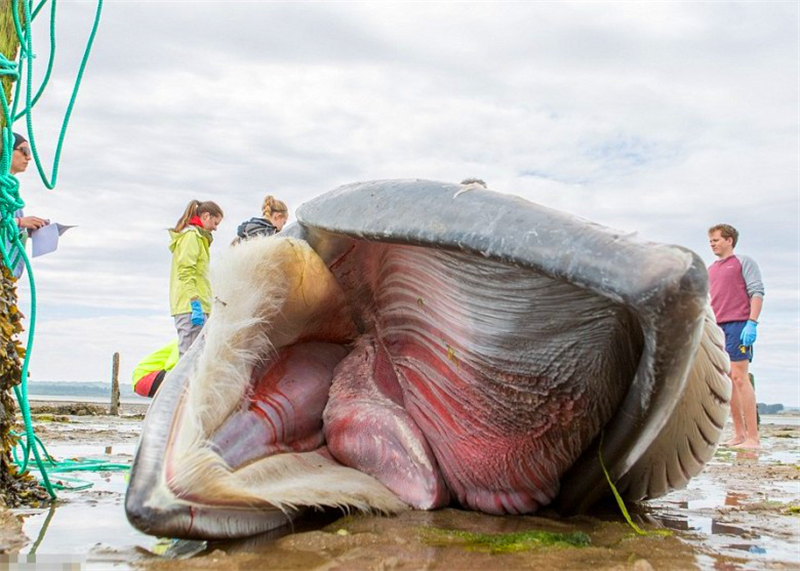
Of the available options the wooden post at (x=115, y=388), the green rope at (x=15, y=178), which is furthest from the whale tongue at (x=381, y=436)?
the wooden post at (x=115, y=388)

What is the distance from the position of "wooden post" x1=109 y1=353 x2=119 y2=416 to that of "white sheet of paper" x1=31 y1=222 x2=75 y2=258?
1425 cm

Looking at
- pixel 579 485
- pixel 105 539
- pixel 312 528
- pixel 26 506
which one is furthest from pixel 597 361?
pixel 26 506

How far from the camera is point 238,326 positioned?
261 cm

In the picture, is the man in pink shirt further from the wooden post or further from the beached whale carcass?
the wooden post

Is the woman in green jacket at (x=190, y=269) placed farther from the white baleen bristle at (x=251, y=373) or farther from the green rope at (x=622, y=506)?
the green rope at (x=622, y=506)

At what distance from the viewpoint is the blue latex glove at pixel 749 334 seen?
25.5 feet

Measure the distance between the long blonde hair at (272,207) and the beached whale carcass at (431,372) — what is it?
4459 mm

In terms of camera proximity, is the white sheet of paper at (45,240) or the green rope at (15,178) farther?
the white sheet of paper at (45,240)

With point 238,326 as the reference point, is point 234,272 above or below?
above

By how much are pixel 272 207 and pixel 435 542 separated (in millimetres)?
5475

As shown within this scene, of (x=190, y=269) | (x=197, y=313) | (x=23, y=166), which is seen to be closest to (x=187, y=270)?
(x=190, y=269)

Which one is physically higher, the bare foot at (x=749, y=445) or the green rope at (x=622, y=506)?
the green rope at (x=622, y=506)

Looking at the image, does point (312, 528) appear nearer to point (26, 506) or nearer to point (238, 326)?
point (238, 326)

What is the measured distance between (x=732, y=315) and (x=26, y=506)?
6699 mm
